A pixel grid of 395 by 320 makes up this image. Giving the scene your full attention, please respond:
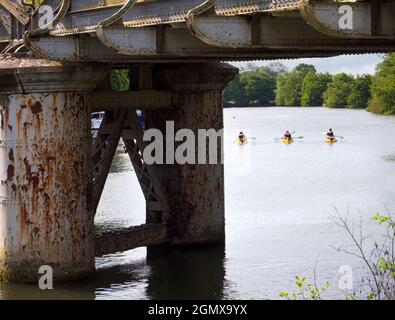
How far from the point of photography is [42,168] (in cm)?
1817

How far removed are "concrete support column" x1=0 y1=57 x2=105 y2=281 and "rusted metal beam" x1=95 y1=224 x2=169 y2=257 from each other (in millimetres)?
1570

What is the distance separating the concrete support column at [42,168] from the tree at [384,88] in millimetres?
94839

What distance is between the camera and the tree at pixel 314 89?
182750 millimetres

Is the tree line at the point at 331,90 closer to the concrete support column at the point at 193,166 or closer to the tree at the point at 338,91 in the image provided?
the tree at the point at 338,91

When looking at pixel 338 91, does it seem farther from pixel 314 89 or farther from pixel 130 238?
pixel 130 238

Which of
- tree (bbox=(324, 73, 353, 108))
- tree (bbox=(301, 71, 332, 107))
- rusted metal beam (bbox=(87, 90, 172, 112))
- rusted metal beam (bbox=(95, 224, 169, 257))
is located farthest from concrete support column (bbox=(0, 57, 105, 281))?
tree (bbox=(301, 71, 332, 107))

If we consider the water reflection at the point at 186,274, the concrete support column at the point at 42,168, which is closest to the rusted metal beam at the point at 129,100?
the concrete support column at the point at 42,168

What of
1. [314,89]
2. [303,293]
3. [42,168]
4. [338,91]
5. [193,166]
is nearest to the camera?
[303,293]

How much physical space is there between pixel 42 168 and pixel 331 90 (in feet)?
493

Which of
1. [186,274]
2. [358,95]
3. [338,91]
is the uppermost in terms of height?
[338,91]

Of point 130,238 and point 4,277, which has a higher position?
point 130,238

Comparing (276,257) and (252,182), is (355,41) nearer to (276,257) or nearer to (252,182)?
(276,257)

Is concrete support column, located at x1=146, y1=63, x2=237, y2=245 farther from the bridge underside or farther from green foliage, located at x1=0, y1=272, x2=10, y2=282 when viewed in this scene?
green foliage, located at x1=0, y1=272, x2=10, y2=282

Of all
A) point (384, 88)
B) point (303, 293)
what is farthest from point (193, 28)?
point (384, 88)
